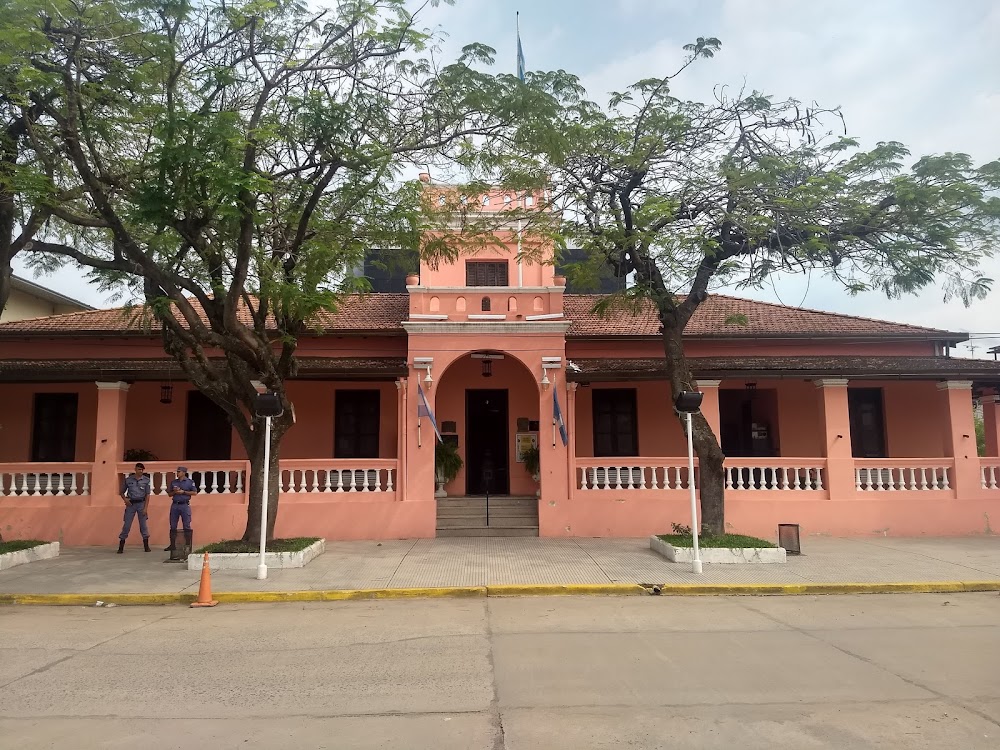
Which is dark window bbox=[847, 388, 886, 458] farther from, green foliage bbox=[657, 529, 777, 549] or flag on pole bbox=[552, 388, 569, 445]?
flag on pole bbox=[552, 388, 569, 445]

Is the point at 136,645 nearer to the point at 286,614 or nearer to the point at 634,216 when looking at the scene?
the point at 286,614

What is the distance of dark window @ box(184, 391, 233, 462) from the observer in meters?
15.3

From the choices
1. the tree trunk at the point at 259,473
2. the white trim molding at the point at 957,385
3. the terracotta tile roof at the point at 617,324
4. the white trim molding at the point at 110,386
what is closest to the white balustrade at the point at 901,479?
A: the white trim molding at the point at 957,385

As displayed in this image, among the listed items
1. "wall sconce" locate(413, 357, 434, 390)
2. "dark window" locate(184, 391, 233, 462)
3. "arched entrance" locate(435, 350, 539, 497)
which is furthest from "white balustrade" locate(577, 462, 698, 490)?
"dark window" locate(184, 391, 233, 462)

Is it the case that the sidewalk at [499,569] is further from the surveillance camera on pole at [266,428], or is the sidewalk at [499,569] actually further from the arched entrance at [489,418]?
the arched entrance at [489,418]

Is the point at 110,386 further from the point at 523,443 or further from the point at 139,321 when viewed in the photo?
the point at 523,443

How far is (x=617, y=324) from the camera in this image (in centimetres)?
1619

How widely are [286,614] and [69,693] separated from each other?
2901mm

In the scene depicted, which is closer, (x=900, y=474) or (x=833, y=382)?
(x=900, y=474)

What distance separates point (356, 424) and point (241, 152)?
7996 millimetres

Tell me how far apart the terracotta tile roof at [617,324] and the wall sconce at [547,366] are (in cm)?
206

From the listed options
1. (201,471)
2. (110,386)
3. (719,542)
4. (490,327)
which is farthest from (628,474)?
(110,386)

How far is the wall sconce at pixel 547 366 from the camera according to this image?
13.2m

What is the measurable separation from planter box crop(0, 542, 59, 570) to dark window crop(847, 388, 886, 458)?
1676cm
